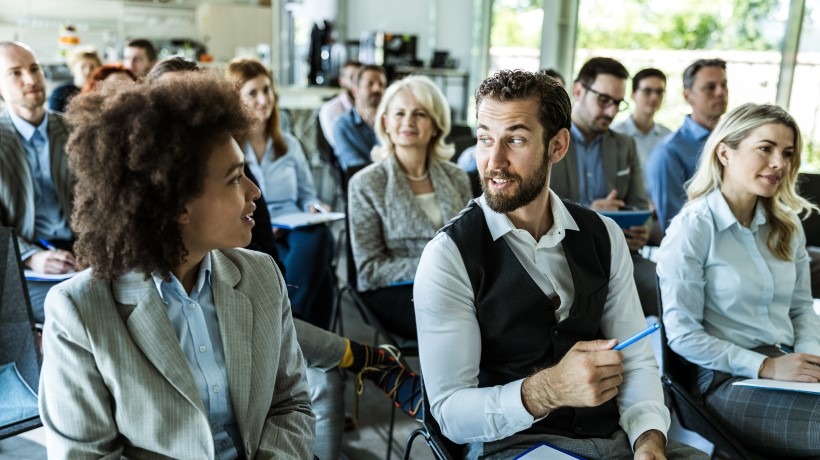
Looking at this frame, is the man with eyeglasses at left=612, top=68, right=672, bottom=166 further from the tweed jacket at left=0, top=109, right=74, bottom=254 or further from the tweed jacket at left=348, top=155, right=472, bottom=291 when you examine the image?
the tweed jacket at left=0, top=109, right=74, bottom=254

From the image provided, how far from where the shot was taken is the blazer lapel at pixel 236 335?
123cm

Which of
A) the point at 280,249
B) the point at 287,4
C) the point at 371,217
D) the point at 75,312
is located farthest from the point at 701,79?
the point at 287,4

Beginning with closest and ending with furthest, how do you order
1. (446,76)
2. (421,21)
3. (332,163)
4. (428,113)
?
(428,113) < (332,163) < (446,76) < (421,21)

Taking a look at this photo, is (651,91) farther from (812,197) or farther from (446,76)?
(446,76)

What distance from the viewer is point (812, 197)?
120 inches

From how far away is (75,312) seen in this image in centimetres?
110

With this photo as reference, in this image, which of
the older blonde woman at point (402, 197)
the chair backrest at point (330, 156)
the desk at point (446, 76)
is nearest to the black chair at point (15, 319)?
the older blonde woman at point (402, 197)

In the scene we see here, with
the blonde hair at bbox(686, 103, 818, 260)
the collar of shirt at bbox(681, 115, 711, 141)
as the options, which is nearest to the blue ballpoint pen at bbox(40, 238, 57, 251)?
the blonde hair at bbox(686, 103, 818, 260)

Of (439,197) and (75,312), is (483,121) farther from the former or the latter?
(439,197)

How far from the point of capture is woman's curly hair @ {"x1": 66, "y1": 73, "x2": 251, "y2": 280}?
43.3 inches

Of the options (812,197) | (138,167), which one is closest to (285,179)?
(138,167)

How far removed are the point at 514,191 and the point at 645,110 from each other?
2.89 m

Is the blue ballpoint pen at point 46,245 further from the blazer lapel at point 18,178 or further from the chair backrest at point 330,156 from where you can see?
the chair backrest at point 330,156

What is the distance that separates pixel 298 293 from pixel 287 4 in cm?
729
